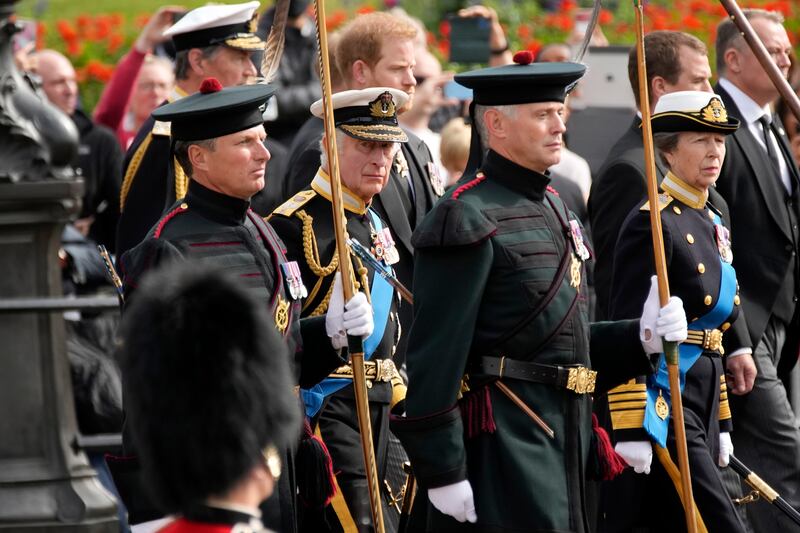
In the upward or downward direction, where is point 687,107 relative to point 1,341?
upward

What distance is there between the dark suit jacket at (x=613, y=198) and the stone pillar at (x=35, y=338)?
2.58m

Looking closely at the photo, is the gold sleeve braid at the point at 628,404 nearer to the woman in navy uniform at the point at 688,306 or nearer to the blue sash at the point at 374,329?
the woman in navy uniform at the point at 688,306

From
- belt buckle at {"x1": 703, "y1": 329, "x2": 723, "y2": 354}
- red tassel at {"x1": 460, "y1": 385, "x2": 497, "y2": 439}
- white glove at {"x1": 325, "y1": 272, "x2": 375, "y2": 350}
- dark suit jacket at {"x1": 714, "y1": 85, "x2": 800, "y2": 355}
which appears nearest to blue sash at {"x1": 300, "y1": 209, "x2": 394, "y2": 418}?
white glove at {"x1": 325, "y1": 272, "x2": 375, "y2": 350}

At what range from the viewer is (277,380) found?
3.83 m

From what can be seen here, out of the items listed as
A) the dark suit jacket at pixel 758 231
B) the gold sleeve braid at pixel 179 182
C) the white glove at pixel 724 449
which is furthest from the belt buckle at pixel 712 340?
the gold sleeve braid at pixel 179 182

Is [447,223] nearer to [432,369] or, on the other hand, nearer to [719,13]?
[432,369]

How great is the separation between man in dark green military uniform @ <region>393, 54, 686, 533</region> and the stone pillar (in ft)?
4.41

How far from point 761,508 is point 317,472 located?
8.63 ft

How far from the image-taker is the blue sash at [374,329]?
6766mm

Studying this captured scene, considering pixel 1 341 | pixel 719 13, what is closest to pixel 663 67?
pixel 1 341

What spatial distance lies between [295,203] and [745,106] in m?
2.85

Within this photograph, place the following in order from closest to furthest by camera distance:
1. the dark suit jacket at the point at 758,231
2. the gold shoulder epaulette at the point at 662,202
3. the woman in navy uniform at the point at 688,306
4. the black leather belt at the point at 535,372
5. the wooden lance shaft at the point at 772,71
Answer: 1. the black leather belt at the point at 535,372
2. the woman in navy uniform at the point at 688,306
3. the gold shoulder epaulette at the point at 662,202
4. the wooden lance shaft at the point at 772,71
5. the dark suit jacket at the point at 758,231

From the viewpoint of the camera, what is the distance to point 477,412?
6051 mm

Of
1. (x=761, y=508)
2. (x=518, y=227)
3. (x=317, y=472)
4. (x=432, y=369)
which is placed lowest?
(x=761, y=508)
